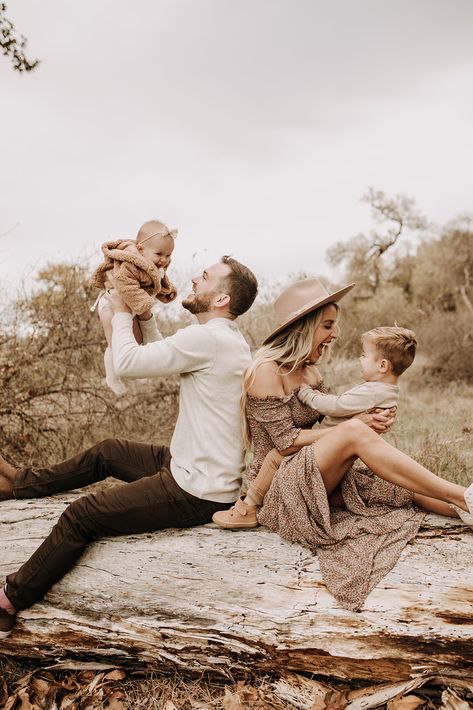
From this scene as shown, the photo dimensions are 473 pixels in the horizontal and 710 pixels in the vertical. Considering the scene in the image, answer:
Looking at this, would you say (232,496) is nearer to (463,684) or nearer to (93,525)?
(93,525)

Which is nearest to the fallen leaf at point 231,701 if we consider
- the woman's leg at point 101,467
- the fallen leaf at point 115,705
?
the fallen leaf at point 115,705

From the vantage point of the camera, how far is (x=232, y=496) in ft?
11.5

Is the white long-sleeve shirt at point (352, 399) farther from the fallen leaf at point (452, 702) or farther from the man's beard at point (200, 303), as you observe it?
the fallen leaf at point (452, 702)

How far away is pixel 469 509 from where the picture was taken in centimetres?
313

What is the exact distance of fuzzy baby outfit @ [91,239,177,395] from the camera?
11.1 feet

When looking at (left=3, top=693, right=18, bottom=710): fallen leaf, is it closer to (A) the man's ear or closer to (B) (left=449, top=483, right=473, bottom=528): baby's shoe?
(A) the man's ear

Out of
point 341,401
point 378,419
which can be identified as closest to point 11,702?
point 341,401

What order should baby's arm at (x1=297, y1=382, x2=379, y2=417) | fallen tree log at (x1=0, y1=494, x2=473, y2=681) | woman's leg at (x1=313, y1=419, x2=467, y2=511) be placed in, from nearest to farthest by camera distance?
1. fallen tree log at (x1=0, y1=494, x2=473, y2=681)
2. woman's leg at (x1=313, y1=419, x2=467, y2=511)
3. baby's arm at (x1=297, y1=382, x2=379, y2=417)

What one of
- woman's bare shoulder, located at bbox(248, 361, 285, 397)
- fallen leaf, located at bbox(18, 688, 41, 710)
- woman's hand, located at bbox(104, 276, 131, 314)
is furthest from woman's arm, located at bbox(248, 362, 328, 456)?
fallen leaf, located at bbox(18, 688, 41, 710)

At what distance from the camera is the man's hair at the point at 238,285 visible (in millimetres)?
3406

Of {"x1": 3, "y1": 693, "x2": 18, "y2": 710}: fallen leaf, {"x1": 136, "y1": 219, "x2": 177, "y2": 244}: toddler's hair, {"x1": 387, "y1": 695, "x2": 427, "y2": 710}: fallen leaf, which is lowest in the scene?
{"x1": 387, "y1": 695, "x2": 427, "y2": 710}: fallen leaf

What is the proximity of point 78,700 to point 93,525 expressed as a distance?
92 centimetres

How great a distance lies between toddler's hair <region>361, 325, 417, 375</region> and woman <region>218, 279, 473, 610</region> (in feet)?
0.85

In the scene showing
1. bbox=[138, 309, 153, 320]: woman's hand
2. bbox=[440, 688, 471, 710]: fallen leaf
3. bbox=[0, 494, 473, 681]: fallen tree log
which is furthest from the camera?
bbox=[138, 309, 153, 320]: woman's hand
